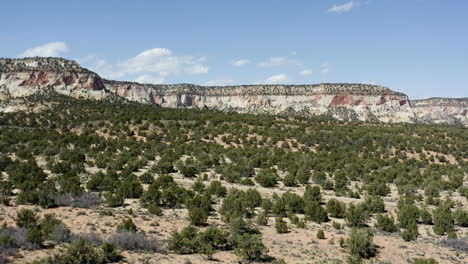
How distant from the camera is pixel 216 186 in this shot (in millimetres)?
23312

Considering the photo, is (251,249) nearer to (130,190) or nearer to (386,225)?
(386,225)

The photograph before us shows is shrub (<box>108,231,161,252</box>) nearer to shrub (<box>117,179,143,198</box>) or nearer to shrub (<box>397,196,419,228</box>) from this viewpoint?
shrub (<box>117,179,143,198</box>)

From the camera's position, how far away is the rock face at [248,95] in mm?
105625

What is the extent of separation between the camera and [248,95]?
154500 millimetres

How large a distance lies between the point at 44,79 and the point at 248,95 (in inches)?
3162

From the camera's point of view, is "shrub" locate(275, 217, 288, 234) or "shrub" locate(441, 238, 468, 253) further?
"shrub" locate(275, 217, 288, 234)

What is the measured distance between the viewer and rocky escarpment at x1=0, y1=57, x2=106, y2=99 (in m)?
102

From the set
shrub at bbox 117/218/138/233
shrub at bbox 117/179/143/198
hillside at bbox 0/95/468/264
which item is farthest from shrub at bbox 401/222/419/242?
shrub at bbox 117/179/143/198

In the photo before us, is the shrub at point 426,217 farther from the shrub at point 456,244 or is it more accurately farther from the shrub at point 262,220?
the shrub at point 262,220

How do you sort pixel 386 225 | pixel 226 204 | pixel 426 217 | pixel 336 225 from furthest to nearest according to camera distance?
1. pixel 426 217
2. pixel 226 204
3. pixel 386 225
4. pixel 336 225

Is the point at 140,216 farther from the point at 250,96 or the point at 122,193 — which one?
the point at 250,96

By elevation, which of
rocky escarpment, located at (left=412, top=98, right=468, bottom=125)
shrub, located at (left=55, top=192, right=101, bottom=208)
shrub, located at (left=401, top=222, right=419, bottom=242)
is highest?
rocky escarpment, located at (left=412, top=98, right=468, bottom=125)

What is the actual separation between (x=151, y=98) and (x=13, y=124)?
111753mm

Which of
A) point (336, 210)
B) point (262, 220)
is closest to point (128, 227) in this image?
point (262, 220)
